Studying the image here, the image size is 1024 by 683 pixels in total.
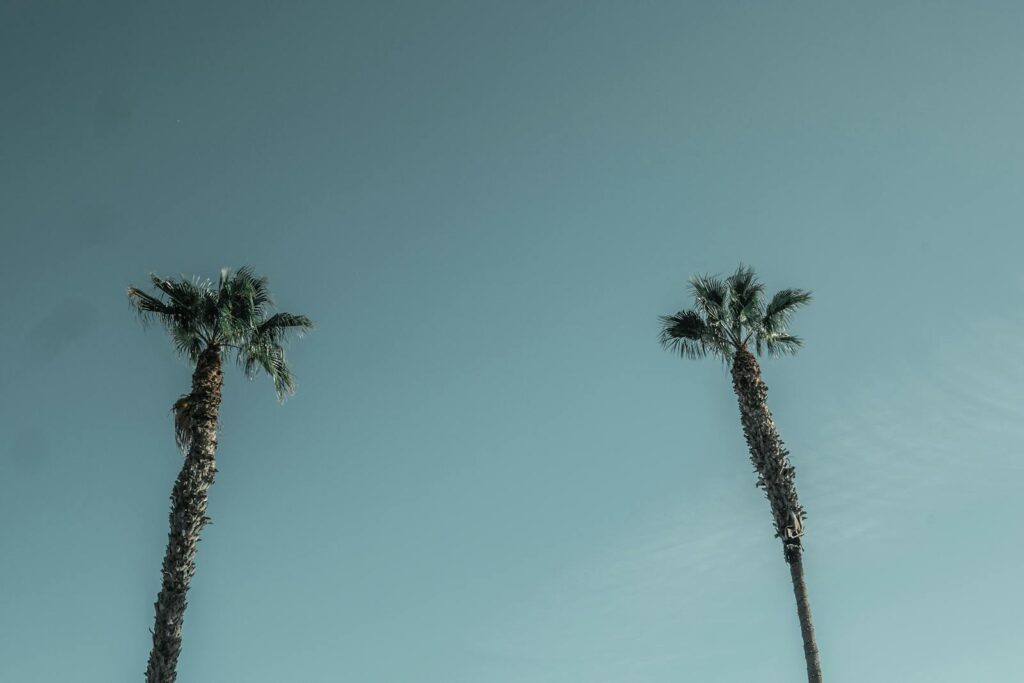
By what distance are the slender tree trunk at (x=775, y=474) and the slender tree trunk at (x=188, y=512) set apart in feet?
47.7

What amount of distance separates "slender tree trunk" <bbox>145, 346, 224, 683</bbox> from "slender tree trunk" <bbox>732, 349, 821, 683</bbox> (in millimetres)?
14533

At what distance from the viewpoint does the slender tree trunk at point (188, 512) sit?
63.0 ft

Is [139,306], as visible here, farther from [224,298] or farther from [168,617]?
[168,617]

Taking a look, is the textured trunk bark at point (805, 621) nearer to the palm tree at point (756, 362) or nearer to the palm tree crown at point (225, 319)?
the palm tree at point (756, 362)

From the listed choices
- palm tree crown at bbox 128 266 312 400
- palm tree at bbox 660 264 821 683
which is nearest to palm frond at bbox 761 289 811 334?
palm tree at bbox 660 264 821 683

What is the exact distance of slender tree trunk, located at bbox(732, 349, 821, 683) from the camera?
77.9 feet

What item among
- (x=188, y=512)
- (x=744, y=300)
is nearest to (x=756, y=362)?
(x=744, y=300)

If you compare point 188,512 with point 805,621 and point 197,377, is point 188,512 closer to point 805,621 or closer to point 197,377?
point 197,377

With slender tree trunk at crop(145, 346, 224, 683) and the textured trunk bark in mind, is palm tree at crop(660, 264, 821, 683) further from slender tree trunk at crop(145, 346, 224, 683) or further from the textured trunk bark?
slender tree trunk at crop(145, 346, 224, 683)

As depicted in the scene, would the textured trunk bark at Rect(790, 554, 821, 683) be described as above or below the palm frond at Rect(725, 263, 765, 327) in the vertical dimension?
below

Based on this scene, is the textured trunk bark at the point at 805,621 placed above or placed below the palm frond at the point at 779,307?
below

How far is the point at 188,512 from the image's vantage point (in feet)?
68.9

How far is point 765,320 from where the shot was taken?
2917cm

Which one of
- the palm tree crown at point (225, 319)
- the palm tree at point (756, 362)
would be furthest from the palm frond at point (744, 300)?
the palm tree crown at point (225, 319)
